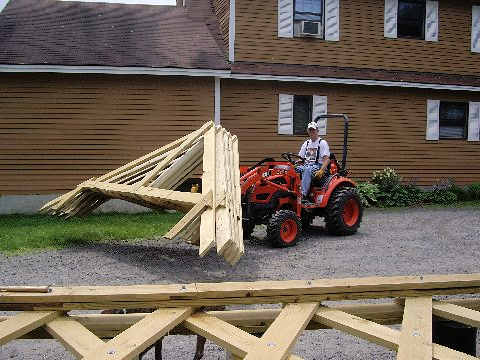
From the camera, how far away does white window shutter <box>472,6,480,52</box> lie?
18.0m

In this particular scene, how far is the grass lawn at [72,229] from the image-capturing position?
372 inches

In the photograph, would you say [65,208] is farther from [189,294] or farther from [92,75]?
[189,294]

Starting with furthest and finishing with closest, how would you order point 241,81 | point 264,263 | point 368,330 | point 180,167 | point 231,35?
point 241,81, point 231,35, point 180,167, point 264,263, point 368,330

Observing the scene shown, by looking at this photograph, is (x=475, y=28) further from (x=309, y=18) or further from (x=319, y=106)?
(x=319, y=106)

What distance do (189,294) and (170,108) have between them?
42.6 ft

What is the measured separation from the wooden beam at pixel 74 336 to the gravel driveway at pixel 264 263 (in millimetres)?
2460

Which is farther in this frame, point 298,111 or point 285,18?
point 298,111

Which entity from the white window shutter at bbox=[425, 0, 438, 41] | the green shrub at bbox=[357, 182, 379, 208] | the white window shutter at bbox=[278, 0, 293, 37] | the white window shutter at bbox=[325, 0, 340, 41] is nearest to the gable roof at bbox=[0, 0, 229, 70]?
the white window shutter at bbox=[278, 0, 293, 37]

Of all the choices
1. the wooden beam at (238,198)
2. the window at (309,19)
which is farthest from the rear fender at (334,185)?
the window at (309,19)

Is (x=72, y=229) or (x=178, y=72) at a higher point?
(x=178, y=72)

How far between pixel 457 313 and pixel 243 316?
955 millimetres

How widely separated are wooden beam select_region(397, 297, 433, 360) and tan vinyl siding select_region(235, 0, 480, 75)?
13804mm

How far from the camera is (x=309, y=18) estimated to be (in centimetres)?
1650

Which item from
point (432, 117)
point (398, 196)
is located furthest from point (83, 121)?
point (432, 117)
